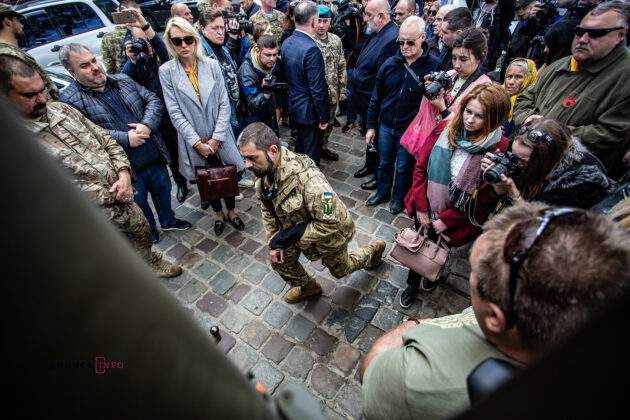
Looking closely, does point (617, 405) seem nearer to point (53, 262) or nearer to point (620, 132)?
point (53, 262)

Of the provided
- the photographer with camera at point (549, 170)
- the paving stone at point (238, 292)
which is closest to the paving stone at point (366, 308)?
the paving stone at point (238, 292)

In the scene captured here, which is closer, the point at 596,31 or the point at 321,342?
the point at 596,31

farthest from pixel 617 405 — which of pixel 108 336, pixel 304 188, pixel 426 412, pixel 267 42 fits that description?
pixel 267 42

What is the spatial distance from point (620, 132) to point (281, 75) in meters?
3.87

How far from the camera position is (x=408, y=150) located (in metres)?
3.57

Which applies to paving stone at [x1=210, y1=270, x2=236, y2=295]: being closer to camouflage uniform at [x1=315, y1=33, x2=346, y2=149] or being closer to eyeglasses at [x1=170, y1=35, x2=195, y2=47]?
eyeglasses at [x1=170, y1=35, x2=195, y2=47]

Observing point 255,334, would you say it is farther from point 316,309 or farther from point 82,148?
point 82,148

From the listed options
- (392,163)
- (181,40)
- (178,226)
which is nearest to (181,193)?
(178,226)

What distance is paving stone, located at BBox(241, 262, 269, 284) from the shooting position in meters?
3.86

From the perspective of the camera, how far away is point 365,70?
188 inches

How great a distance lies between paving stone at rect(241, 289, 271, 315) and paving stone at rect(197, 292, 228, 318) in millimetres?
234

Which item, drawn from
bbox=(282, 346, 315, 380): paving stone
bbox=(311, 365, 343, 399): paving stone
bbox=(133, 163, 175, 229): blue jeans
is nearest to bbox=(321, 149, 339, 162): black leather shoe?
bbox=(133, 163, 175, 229): blue jeans

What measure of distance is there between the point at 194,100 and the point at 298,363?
3.12 metres

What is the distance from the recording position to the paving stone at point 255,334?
10.5 ft
